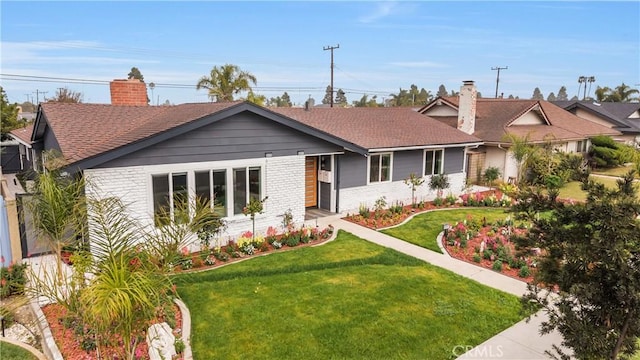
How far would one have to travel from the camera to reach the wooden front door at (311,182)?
15875 mm

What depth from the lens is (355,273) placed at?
9.81 metres

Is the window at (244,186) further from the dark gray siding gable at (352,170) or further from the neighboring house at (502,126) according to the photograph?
the neighboring house at (502,126)

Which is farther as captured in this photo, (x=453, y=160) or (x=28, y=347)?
(x=453, y=160)

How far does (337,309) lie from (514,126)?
2144cm

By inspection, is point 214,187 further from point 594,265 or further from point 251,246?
point 594,265

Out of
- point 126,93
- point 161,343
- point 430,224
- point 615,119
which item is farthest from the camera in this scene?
point 615,119

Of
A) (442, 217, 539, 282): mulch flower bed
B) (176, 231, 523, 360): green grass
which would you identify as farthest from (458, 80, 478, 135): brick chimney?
(176, 231, 523, 360): green grass

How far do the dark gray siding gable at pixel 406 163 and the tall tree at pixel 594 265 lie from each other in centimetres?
1276

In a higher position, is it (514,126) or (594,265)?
(514,126)

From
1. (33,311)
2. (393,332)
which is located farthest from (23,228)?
(393,332)

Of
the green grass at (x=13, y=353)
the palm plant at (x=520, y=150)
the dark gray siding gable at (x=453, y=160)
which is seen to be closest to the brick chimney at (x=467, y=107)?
the palm plant at (x=520, y=150)

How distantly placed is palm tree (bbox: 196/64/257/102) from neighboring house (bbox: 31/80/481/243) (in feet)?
46.9

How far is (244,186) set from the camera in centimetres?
1224

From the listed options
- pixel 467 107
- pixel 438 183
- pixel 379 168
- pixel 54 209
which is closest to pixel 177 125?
pixel 54 209
